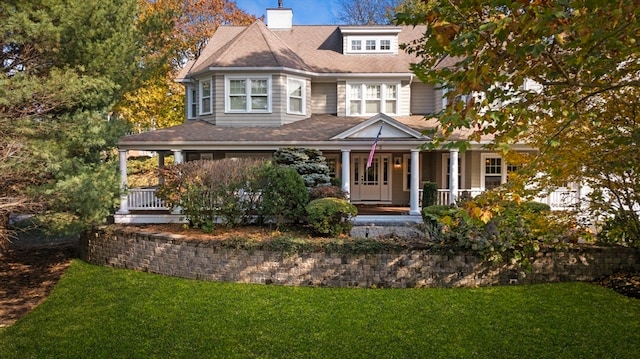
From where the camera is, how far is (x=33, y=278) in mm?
10453

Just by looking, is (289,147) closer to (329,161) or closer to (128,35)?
(329,161)

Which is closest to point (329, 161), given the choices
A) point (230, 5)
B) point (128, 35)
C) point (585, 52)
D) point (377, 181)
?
point (377, 181)

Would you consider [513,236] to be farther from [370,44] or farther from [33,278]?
[33,278]

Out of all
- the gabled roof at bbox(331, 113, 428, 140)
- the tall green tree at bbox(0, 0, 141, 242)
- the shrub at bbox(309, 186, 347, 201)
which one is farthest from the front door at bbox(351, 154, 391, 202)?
the tall green tree at bbox(0, 0, 141, 242)

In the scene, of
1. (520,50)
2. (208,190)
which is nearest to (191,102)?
(208,190)

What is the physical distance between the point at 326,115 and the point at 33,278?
37.0ft

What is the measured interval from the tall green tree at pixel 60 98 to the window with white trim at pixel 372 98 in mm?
8611

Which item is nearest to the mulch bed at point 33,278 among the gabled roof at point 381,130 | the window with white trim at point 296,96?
the gabled roof at point 381,130

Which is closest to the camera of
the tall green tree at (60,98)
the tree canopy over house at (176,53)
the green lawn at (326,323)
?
the green lawn at (326,323)

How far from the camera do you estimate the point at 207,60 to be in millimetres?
16656

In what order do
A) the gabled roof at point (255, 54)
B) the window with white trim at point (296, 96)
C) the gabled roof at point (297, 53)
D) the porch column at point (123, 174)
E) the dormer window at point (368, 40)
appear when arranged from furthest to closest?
the dormer window at point (368, 40) → the window with white trim at point (296, 96) → the gabled roof at point (297, 53) → the gabled roof at point (255, 54) → the porch column at point (123, 174)

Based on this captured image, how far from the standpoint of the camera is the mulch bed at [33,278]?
313 inches

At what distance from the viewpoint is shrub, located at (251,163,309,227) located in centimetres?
1046

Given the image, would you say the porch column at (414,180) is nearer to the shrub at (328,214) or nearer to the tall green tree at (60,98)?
the shrub at (328,214)
